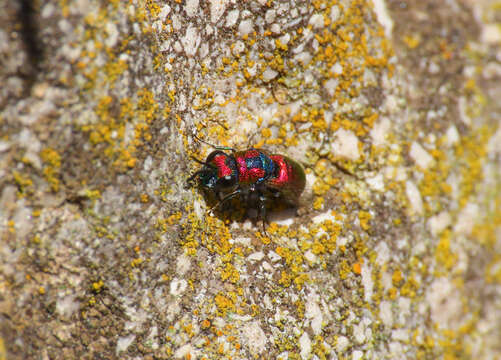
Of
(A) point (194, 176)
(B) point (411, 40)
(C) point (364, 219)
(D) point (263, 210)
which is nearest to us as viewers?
(A) point (194, 176)

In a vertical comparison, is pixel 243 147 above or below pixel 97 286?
above

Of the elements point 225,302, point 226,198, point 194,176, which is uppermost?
point 194,176

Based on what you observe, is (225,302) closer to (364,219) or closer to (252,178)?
(252,178)

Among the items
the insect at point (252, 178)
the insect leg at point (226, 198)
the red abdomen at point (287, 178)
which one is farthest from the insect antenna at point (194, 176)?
the red abdomen at point (287, 178)

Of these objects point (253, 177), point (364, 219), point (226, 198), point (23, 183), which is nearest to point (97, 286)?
point (23, 183)

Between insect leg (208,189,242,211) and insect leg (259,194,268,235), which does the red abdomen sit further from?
insect leg (208,189,242,211)

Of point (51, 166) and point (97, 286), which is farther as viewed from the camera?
point (97, 286)

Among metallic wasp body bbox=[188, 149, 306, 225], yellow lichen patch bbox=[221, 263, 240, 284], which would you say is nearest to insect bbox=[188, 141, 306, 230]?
metallic wasp body bbox=[188, 149, 306, 225]

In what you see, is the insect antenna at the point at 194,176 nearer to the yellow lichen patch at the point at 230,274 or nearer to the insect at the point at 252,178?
the insect at the point at 252,178
